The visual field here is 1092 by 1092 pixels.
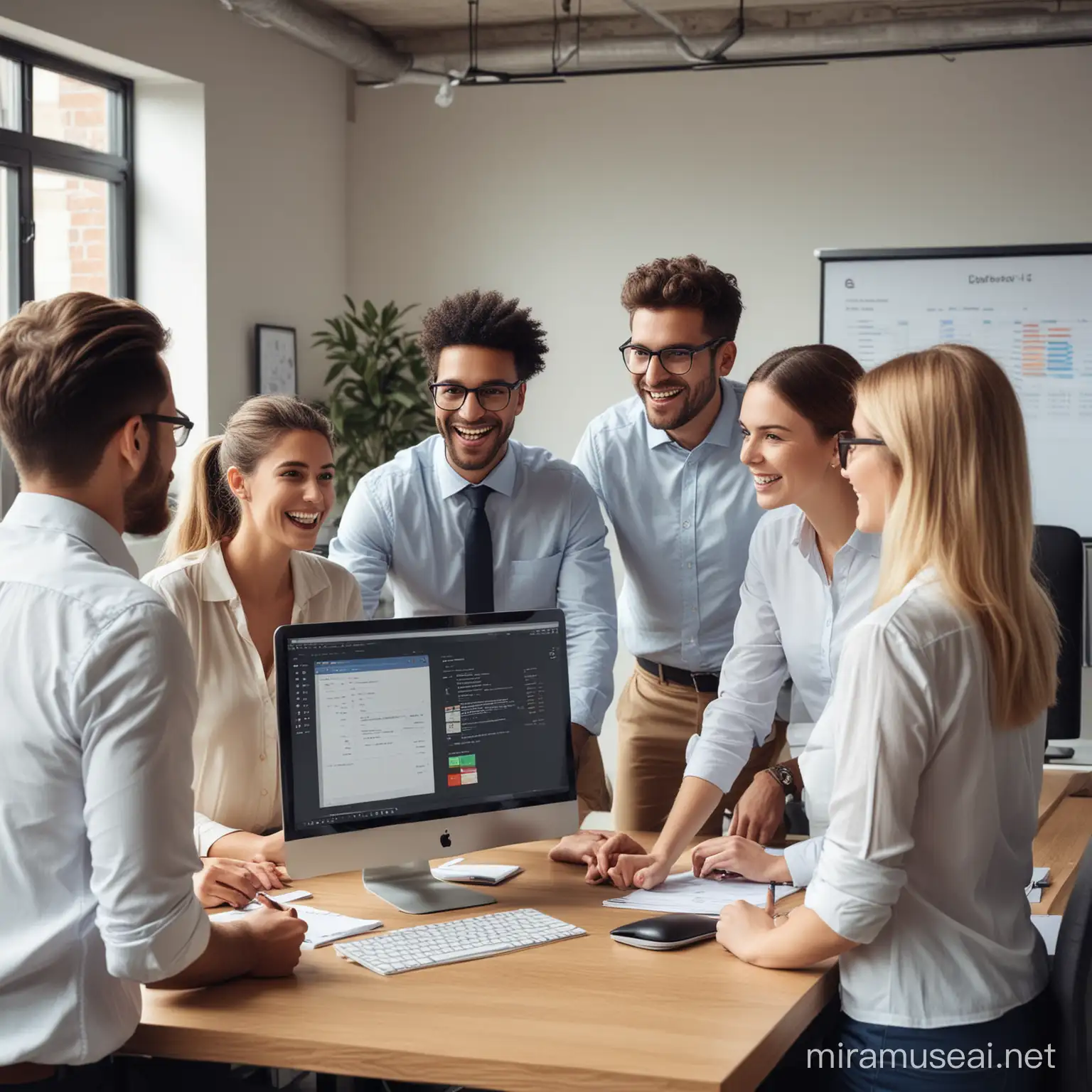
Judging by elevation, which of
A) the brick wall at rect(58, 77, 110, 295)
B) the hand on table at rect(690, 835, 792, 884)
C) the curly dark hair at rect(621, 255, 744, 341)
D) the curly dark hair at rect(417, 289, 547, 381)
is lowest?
the hand on table at rect(690, 835, 792, 884)

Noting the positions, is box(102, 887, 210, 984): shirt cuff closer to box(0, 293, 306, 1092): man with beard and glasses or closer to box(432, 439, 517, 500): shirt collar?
box(0, 293, 306, 1092): man with beard and glasses

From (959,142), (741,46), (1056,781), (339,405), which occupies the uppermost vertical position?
(741,46)

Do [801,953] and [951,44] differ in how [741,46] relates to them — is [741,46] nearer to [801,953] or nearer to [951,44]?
[951,44]

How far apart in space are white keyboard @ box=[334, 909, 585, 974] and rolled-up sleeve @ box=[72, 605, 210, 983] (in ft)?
1.51

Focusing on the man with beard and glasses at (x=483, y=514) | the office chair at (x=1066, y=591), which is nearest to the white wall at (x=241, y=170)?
the man with beard and glasses at (x=483, y=514)

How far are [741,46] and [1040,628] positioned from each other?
4479 millimetres

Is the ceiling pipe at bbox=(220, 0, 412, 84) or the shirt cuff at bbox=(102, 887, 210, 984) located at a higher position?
the ceiling pipe at bbox=(220, 0, 412, 84)

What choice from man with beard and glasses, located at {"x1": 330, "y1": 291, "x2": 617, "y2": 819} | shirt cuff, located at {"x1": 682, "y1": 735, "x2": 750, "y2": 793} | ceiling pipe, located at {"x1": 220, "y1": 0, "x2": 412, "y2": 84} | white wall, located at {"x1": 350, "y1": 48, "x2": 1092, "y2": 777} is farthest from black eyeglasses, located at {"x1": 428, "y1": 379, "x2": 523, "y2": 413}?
white wall, located at {"x1": 350, "y1": 48, "x2": 1092, "y2": 777}

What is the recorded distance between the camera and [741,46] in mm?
5641

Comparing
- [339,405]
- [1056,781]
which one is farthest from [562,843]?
[339,405]

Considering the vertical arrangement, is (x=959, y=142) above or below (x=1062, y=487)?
above

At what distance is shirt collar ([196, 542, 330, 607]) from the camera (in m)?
2.39

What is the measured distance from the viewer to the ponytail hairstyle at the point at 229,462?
8.38ft

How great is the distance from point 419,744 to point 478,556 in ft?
2.85
